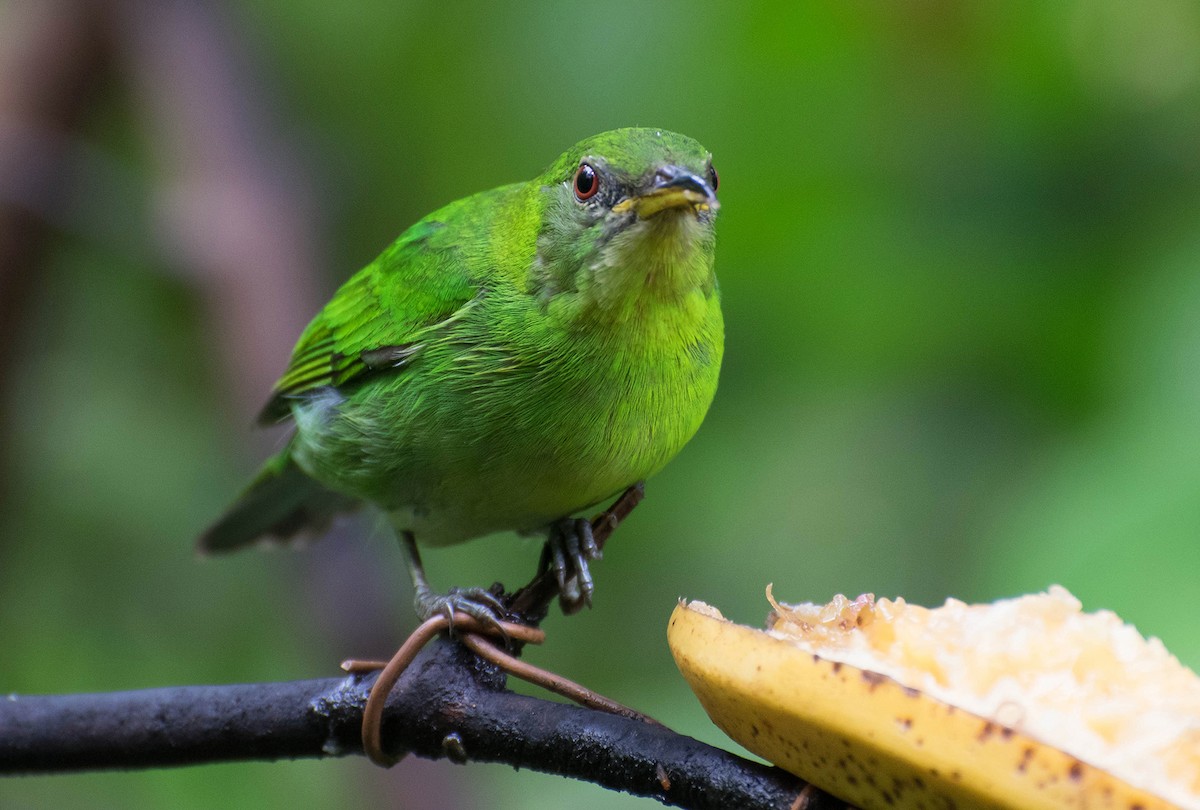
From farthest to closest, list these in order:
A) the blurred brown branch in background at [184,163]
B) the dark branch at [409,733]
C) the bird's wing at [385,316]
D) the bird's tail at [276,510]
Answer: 1. the blurred brown branch in background at [184,163]
2. the bird's tail at [276,510]
3. the bird's wing at [385,316]
4. the dark branch at [409,733]

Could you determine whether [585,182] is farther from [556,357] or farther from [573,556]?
[573,556]

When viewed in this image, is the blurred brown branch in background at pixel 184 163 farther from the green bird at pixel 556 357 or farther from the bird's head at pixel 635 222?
the bird's head at pixel 635 222

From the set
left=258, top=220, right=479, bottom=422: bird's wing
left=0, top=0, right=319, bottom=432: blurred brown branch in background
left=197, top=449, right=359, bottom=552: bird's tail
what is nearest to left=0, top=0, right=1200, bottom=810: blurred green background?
left=0, top=0, right=319, bottom=432: blurred brown branch in background

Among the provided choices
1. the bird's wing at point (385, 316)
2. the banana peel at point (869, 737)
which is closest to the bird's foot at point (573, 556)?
the bird's wing at point (385, 316)

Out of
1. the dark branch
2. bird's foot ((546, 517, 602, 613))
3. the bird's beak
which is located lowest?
the dark branch

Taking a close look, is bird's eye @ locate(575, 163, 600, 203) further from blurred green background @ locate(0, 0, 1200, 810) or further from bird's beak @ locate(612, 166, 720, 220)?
blurred green background @ locate(0, 0, 1200, 810)

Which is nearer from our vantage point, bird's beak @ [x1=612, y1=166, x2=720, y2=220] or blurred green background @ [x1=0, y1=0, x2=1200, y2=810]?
bird's beak @ [x1=612, y1=166, x2=720, y2=220]
